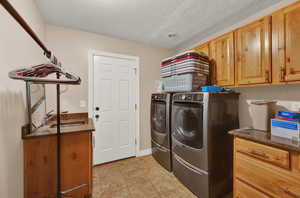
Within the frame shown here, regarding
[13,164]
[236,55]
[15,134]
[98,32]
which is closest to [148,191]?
[13,164]

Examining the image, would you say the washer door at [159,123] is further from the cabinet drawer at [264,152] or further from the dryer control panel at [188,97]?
the cabinet drawer at [264,152]

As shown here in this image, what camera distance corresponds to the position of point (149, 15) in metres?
1.82

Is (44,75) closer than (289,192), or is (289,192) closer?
(289,192)

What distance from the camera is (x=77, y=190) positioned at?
1345mm

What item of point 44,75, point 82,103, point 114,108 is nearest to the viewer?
point 44,75

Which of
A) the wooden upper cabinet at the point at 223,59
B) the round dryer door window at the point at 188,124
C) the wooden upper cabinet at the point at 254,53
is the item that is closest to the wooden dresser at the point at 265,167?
the round dryer door window at the point at 188,124

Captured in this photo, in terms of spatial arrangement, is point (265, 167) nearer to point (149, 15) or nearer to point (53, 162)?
point (53, 162)

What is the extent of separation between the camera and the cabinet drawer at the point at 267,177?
984 millimetres

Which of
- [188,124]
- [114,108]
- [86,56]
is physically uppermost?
[86,56]

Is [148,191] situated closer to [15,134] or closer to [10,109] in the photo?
[15,134]

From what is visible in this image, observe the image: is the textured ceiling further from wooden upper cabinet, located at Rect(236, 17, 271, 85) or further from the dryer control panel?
the dryer control panel

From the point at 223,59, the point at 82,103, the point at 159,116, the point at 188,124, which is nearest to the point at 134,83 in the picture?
the point at 159,116

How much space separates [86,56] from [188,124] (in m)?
2.09

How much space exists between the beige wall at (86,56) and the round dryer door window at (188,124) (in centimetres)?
104
